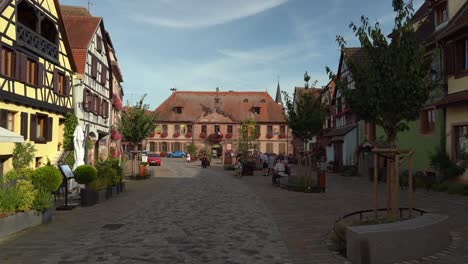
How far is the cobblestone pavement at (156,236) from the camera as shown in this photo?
23.1 ft

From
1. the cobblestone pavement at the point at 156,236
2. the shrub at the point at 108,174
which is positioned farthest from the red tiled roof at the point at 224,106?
the cobblestone pavement at the point at 156,236

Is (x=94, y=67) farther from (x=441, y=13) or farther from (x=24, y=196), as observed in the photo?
(x=441, y=13)

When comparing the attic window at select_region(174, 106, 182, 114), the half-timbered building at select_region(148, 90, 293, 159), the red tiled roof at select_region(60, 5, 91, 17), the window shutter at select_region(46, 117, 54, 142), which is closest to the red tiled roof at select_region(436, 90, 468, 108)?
the window shutter at select_region(46, 117, 54, 142)

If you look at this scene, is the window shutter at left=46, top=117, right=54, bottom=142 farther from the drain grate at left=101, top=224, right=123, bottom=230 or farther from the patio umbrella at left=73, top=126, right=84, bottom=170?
the drain grate at left=101, top=224, right=123, bottom=230

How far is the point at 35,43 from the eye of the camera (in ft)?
62.2

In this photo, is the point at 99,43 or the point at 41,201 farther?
the point at 99,43

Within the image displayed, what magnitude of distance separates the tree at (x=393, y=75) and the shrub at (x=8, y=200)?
25.0 feet

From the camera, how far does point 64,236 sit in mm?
8805

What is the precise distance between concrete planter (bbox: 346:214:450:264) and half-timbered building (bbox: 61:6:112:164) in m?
18.0

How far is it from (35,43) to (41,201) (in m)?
11.6

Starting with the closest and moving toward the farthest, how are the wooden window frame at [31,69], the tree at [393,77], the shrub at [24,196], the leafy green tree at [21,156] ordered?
the tree at [393,77]
the shrub at [24,196]
the leafy green tree at [21,156]
the wooden window frame at [31,69]

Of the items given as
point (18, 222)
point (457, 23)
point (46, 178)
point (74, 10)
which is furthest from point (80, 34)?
point (457, 23)

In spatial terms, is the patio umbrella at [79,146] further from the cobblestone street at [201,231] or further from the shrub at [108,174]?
the cobblestone street at [201,231]

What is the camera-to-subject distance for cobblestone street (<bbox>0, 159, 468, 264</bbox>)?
7.05m
